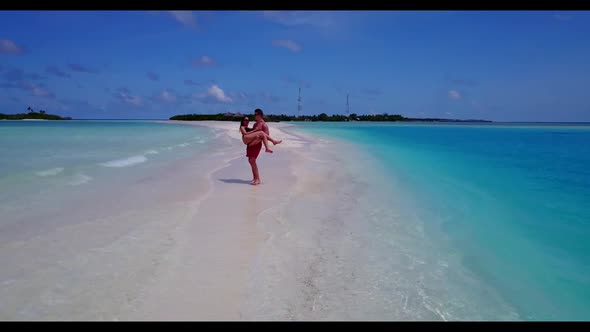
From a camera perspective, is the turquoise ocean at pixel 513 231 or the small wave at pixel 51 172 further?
the small wave at pixel 51 172

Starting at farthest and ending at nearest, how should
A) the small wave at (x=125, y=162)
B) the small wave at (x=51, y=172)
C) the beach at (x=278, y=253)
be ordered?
1. the small wave at (x=125, y=162)
2. the small wave at (x=51, y=172)
3. the beach at (x=278, y=253)

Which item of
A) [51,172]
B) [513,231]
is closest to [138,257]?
[513,231]

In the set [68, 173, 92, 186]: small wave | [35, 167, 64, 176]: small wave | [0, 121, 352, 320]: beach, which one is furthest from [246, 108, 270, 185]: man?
[35, 167, 64, 176]: small wave

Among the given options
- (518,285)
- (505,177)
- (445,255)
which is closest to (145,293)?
(445,255)

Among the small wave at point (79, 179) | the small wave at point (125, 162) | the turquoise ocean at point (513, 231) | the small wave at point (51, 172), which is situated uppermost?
the small wave at point (51, 172)

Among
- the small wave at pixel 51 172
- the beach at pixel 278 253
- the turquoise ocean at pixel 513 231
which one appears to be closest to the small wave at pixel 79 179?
the beach at pixel 278 253

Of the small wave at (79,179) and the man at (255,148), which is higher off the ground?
the man at (255,148)

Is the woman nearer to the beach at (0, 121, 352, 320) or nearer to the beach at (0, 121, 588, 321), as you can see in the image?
the beach at (0, 121, 588, 321)

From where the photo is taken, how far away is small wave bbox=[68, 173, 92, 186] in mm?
8914

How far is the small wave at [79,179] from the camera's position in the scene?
891cm

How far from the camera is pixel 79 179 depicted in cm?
952

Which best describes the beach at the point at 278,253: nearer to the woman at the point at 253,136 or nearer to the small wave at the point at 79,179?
the small wave at the point at 79,179
